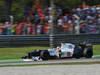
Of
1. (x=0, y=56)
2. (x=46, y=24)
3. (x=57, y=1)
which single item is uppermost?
(x=57, y=1)

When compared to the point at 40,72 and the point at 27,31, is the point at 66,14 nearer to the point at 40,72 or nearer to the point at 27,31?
the point at 27,31

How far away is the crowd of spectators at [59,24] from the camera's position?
669 inches

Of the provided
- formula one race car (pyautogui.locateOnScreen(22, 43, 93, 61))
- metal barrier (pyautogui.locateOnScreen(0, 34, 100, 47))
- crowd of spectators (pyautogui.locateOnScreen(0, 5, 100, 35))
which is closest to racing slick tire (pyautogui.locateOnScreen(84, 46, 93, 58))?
formula one race car (pyautogui.locateOnScreen(22, 43, 93, 61))

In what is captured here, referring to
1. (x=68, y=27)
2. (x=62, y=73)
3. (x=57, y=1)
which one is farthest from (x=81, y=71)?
(x=57, y=1)

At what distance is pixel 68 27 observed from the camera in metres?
17.1

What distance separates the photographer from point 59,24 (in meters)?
17.7

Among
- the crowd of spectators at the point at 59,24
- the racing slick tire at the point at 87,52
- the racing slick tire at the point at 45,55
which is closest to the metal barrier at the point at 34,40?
the crowd of spectators at the point at 59,24

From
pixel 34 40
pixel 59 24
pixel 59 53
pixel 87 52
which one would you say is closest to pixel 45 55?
pixel 59 53

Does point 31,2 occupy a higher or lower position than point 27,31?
higher

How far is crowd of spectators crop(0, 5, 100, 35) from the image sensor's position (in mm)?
17000

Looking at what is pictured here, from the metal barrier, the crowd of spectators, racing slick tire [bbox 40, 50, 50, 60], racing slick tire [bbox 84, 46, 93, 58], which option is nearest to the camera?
racing slick tire [bbox 40, 50, 50, 60]

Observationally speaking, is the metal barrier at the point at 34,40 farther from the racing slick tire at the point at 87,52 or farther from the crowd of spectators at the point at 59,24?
the racing slick tire at the point at 87,52

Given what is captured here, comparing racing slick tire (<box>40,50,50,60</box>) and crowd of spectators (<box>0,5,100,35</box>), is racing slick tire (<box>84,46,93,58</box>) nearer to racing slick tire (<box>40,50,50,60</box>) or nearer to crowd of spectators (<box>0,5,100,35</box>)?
racing slick tire (<box>40,50,50,60</box>)

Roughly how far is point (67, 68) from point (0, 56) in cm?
456
